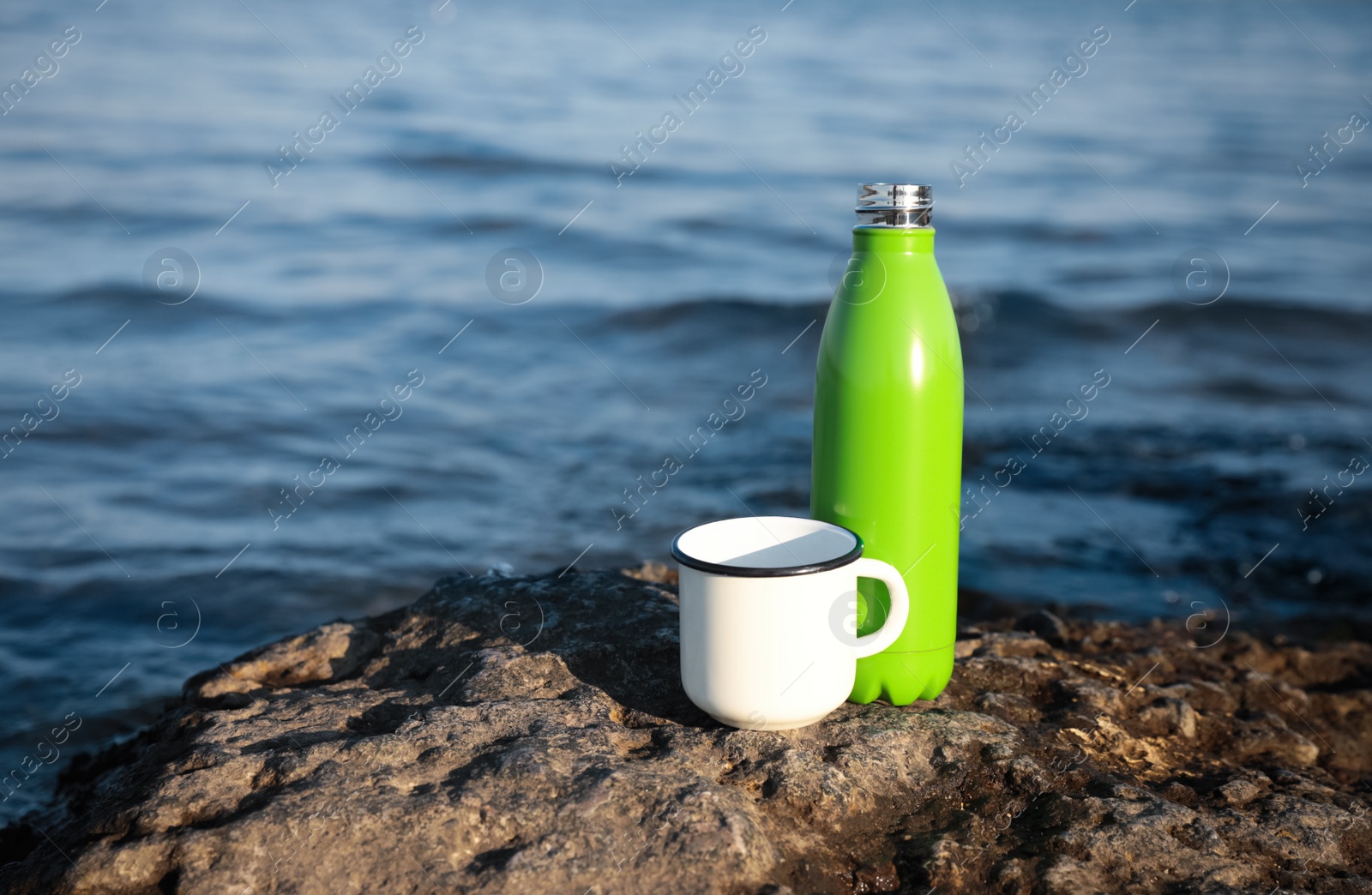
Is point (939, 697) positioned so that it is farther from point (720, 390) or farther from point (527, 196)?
point (527, 196)

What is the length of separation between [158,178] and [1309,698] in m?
11.5

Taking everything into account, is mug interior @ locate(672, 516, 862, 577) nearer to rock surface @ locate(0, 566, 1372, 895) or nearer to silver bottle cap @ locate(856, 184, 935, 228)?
rock surface @ locate(0, 566, 1372, 895)

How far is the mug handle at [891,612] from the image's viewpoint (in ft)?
6.56

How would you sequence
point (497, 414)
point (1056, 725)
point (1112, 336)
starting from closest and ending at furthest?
point (1056, 725), point (497, 414), point (1112, 336)

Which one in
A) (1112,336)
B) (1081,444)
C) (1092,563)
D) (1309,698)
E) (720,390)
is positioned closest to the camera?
(1309,698)

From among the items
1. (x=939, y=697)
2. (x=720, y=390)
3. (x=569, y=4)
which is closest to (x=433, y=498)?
(x=720, y=390)

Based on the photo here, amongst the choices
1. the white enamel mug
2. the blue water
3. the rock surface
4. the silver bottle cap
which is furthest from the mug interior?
the blue water

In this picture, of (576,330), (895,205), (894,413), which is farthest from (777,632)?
(576,330)

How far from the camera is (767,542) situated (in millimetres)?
2121

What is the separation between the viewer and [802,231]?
417 inches

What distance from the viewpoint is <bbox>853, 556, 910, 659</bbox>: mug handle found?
6.56ft

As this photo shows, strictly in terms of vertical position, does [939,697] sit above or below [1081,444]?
above

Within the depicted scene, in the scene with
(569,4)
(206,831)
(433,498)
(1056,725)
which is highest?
(569,4)

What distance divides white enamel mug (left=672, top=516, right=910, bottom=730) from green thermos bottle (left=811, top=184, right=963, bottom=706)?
84 mm
